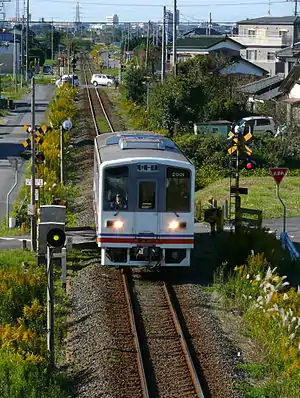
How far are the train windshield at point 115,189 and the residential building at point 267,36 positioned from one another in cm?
5995

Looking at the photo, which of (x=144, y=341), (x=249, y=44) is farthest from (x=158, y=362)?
(x=249, y=44)

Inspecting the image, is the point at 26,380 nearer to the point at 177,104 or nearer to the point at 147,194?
the point at 147,194

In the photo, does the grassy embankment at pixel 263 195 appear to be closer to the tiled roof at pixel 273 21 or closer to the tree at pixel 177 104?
the tree at pixel 177 104

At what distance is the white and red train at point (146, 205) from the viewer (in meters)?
14.7

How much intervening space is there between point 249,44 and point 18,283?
220 ft

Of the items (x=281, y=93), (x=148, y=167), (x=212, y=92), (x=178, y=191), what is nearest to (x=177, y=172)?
(x=178, y=191)

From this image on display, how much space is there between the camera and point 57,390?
31.2ft

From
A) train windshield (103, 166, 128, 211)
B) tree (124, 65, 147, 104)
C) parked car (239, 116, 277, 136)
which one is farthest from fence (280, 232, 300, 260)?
tree (124, 65, 147, 104)

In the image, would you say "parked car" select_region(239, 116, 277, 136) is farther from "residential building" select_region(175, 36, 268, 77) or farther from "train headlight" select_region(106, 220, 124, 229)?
"train headlight" select_region(106, 220, 124, 229)

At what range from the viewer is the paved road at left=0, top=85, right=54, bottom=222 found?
92.1ft

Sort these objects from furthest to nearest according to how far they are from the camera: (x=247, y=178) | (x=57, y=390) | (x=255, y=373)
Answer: (x=247, y=178) → (x=255, y=373) → (x=57, y=390)

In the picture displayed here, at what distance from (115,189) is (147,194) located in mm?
540

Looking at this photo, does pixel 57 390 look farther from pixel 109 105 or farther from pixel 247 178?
pixel 109 105

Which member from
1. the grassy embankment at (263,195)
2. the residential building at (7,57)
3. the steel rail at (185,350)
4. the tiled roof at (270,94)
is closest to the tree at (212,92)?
the tiled roof at (270,94)
